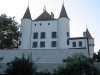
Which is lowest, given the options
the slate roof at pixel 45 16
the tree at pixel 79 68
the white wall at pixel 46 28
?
the tree at pixel 79 68

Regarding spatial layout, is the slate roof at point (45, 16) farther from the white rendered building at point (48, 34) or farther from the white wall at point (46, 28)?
the white wall at point (46, 28)

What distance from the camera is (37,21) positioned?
54469mm

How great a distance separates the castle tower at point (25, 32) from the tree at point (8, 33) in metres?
3.05

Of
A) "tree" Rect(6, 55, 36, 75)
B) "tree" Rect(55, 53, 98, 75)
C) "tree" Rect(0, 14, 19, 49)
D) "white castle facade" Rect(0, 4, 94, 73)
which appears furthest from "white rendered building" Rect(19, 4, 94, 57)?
"tree" Rect(6, 55, 36, 75)

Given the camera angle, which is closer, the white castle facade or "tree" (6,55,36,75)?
"tree" (6,55,36,75)

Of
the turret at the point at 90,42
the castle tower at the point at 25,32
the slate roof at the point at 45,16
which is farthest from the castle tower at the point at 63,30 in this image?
the castle tower at the point at 25,32

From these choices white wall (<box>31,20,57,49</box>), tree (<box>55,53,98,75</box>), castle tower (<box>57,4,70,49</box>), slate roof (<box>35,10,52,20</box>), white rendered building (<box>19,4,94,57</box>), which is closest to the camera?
tree (<box>55,53,98,75</box>)

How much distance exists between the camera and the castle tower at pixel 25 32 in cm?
5142

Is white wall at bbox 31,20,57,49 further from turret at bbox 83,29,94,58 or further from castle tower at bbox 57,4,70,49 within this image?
turret at bbox 83,29,94,58

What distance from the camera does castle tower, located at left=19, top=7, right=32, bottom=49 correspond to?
51.4m

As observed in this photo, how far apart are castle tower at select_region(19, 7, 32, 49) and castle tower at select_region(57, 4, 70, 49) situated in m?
6.62

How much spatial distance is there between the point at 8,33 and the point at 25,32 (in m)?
5.25

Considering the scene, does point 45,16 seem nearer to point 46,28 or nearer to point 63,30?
point 46,28

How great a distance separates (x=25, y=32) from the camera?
52875mm
